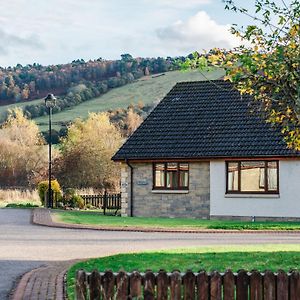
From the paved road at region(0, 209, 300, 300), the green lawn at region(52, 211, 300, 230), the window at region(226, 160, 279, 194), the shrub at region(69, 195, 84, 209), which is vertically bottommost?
the paved road at region(0, 209, 300, 300)

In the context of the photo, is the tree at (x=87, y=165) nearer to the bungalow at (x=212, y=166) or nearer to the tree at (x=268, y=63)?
the bungalow at (x=212, y=166)

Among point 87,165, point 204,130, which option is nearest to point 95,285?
point 204,130

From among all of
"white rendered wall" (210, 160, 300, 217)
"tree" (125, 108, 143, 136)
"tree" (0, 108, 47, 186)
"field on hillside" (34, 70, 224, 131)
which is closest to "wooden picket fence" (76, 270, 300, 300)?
"white rendered wall" (210, 160, 300, 217)

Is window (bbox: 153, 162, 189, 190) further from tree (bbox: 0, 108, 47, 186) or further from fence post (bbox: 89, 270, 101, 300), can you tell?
tree (bbox: 0, 108, 47, 186)

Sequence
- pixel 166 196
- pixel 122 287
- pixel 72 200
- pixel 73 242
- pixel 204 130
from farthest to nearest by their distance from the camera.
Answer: pixel 72 200
pixel 204 130
pixel 166 196
pixel 73 242
pixel 122 287

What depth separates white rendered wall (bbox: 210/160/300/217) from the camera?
105 feet

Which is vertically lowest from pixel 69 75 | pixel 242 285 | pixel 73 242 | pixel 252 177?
pixel 73 242

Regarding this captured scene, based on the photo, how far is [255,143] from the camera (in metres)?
32.8

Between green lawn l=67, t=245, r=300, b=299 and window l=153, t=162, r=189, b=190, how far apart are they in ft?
56.0

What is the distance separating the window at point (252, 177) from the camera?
106 feet

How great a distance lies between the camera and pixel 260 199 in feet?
106

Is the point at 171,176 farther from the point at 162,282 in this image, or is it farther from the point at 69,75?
the point at 69,75

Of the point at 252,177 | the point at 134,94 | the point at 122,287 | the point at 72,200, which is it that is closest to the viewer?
the point at 122,287

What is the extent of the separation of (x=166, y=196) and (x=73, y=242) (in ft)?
41.0
